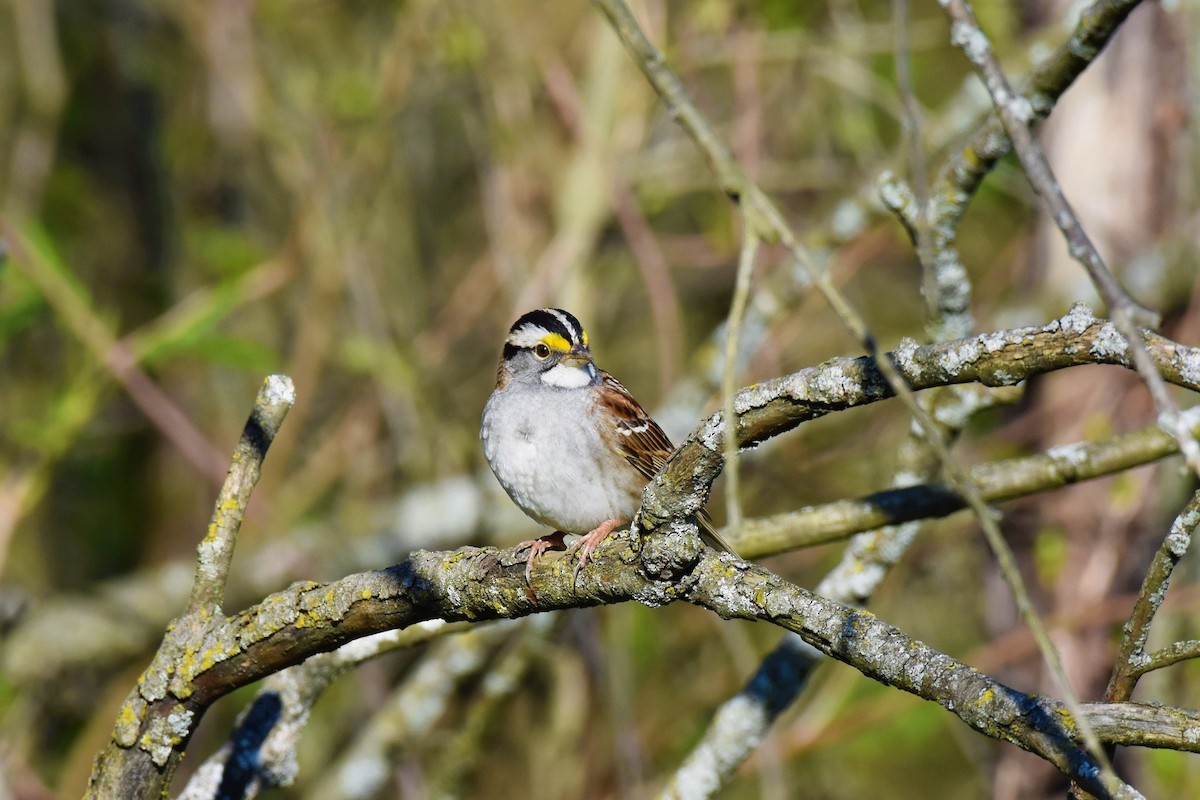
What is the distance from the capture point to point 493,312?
276 inches

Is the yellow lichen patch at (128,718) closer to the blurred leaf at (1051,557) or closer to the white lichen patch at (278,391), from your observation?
the white lichen patch at (278,391)

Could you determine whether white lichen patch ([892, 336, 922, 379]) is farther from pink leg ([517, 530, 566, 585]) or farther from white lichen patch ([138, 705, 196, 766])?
white lichen patch ([138, 705, 196, 766])

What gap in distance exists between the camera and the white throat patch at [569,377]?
4.21 metres

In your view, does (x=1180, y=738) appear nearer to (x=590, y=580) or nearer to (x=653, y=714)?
(x=590, y=580)

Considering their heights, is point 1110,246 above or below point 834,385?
above

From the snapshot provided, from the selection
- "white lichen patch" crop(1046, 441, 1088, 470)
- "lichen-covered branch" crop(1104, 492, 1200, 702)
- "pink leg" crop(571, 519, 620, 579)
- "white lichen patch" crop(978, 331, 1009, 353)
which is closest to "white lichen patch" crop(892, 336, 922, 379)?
"white lichen patch" crop(978, 331, 1009, 353)

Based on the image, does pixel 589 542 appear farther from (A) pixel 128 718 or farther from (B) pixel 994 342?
(B) pixel 994 342

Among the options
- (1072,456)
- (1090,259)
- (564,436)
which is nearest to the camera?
(1090,259)

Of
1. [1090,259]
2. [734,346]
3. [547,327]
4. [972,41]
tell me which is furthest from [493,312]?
[1090,259]

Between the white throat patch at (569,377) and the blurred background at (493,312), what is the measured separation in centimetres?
81

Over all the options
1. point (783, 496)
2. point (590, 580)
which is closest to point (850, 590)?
point (590, 580)

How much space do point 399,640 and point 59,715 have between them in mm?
3718

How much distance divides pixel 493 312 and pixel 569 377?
285 centimetres

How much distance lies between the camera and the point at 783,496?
6.57m
